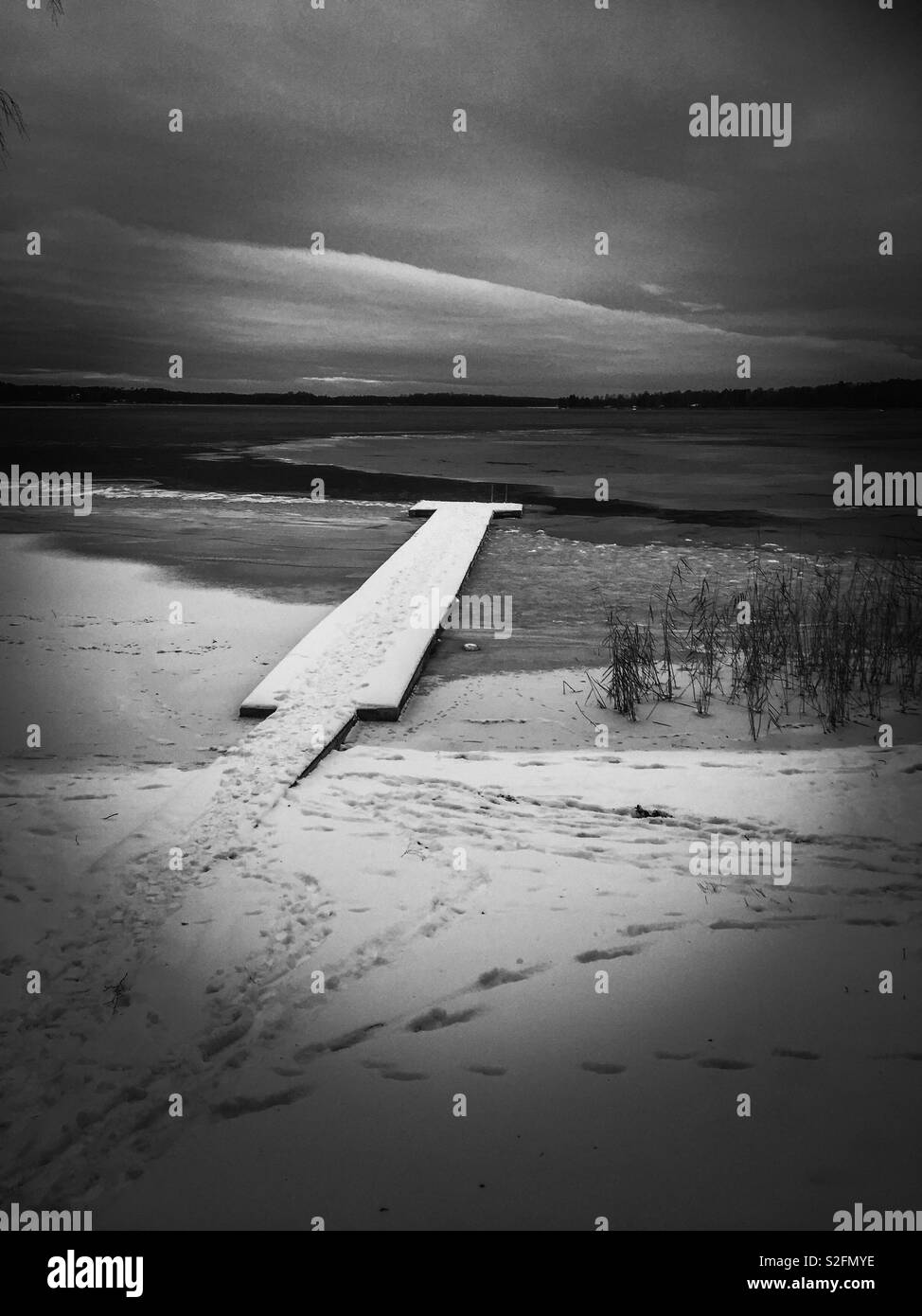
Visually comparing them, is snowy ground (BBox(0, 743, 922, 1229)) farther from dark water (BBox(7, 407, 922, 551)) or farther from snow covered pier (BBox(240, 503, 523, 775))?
dark water (BBox(7, 407, 922, 551))

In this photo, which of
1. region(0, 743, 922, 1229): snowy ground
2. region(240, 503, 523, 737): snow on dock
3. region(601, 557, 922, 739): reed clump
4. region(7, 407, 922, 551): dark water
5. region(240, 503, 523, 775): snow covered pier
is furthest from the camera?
region(7, 407, 922, 551): dark water

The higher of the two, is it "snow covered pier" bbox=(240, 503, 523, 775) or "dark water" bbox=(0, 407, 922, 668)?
"dark water" bbox=(0, 407, 922, 668)

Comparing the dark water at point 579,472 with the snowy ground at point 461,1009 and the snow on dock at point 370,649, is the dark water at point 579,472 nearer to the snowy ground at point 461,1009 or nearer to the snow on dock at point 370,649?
the snow on dock at point 370,649

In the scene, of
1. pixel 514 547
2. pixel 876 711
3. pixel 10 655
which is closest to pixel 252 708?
pixel 10 655

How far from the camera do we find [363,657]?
6.58m

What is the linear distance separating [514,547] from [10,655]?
23.9 feet

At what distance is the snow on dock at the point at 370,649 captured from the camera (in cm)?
559

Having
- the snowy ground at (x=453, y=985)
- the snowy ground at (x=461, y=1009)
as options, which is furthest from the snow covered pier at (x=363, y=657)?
the snowy ground at (x=461, y=1009)

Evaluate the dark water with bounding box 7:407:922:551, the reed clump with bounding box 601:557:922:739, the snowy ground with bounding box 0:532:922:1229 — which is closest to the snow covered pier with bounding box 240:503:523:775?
the snowy ground with bounding box 0:532:922:1229

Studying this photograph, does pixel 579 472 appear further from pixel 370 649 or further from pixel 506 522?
pixel 370 649

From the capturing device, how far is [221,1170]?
7.56 ft

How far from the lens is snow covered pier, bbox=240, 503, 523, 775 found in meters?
5.48

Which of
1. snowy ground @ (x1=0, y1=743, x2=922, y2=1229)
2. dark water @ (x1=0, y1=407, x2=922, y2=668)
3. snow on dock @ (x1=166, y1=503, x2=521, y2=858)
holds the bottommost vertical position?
snowy ground @ (x1=0, y1=743, x2=922, y2=1229)

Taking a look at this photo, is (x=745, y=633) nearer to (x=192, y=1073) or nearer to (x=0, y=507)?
(x=192, y=1073)
